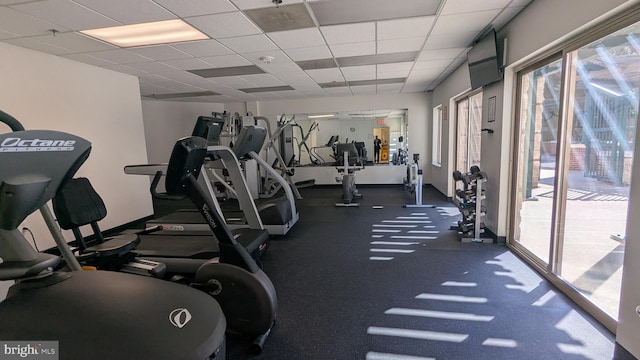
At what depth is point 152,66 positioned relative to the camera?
173 inches

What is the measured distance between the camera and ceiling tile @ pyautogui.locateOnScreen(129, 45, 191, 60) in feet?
11.9

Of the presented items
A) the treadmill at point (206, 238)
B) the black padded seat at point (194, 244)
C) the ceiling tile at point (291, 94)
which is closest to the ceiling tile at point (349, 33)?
the treadmill at point (206, 238)

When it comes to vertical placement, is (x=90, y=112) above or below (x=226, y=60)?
below

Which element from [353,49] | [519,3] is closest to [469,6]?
[519,3]

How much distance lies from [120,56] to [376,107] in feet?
19.1

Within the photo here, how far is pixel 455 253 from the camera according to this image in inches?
135

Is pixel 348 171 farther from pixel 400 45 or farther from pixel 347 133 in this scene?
pixel 400 45

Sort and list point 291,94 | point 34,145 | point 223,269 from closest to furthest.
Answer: point 34,145
point 223,269
point 291,94

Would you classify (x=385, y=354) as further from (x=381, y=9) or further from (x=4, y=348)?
(x=381, y=9)

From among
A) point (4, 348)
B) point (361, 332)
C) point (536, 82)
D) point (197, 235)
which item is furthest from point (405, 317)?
point (536, 82)

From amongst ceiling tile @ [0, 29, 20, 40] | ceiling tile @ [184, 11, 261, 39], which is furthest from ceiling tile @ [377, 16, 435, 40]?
ceiling tile @ [0, 29, 20, 40]

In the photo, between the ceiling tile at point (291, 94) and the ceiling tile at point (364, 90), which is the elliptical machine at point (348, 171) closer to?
the ceiling tile at point (364, 90)

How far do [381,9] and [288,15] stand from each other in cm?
93

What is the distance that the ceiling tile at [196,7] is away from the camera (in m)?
2.51
